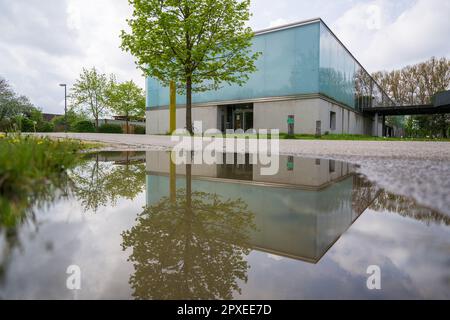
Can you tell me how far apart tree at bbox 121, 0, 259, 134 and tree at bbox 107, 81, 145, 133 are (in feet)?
99.3

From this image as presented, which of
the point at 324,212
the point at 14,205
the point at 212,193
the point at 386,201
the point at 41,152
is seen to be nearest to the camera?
the point at 14,205

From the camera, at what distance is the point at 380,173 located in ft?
12.2

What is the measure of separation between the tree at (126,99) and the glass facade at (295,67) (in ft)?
68.4

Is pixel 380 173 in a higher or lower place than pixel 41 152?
lower

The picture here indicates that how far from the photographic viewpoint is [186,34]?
52.5 ft

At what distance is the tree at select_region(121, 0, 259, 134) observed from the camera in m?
15.2

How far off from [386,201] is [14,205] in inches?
99.2

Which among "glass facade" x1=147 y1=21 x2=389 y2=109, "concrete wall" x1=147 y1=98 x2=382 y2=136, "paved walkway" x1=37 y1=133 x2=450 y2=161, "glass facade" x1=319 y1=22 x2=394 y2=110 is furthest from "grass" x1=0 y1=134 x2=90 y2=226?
"glass facade" x1=319 y1=22 x2=394 y2=110

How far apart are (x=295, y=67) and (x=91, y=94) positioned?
33.4 m

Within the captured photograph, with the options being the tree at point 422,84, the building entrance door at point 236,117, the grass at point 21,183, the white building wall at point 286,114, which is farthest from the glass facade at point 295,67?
the grass at point 21,183
